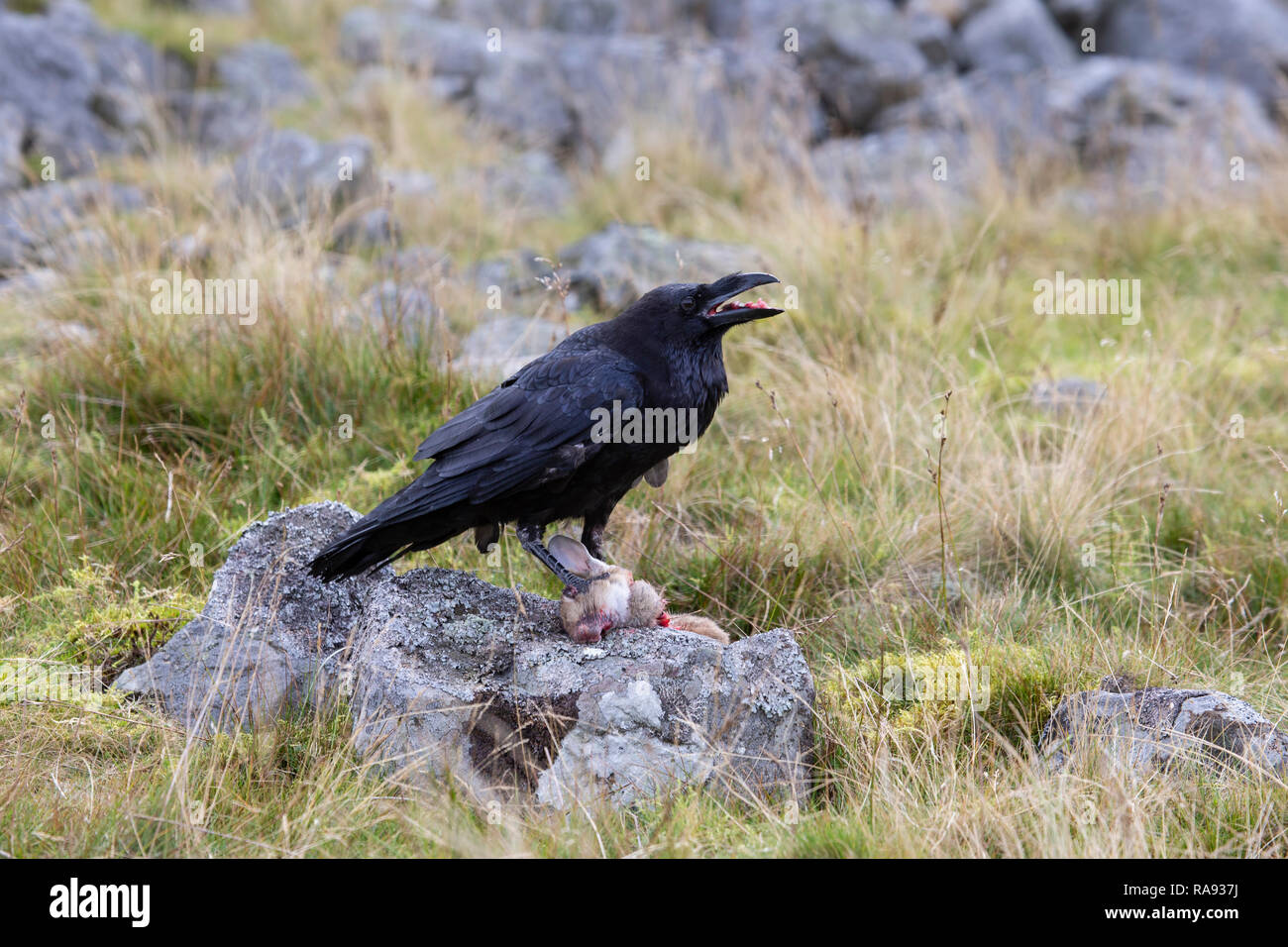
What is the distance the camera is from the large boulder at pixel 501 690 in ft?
10.4

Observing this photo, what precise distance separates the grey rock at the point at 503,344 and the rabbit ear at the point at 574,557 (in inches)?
57.7

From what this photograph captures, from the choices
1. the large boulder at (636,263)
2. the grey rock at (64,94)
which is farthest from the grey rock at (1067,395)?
the grey rock at (64,94)

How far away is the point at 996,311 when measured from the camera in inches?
253

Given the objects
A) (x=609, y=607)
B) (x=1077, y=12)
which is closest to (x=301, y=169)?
(x=609, y=607)

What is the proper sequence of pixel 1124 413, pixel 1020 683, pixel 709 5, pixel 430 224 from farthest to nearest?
1. pixel 709 5
2. pixel 430 224
3. pixel 1124 413
4. pixel 1020 683

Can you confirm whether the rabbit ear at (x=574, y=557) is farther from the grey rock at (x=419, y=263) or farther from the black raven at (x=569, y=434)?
the grey rock at (x=419, y=263)

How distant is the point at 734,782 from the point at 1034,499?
6.43 feet

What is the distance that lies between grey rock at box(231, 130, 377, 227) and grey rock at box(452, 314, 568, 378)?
1.89 metres

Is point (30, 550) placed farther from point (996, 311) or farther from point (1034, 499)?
point (996, 311)

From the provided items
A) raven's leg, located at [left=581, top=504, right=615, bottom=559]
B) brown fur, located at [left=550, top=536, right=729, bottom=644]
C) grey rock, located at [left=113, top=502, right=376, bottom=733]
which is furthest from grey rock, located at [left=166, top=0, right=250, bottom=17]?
brown fur, located at [left=550, top=536, right=729, bottom=644]

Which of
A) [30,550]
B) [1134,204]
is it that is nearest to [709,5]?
[1134,204]

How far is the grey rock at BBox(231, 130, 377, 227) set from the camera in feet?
24.3

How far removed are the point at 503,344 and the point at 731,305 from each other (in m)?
2.23

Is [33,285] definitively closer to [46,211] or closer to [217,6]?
[46,211]
